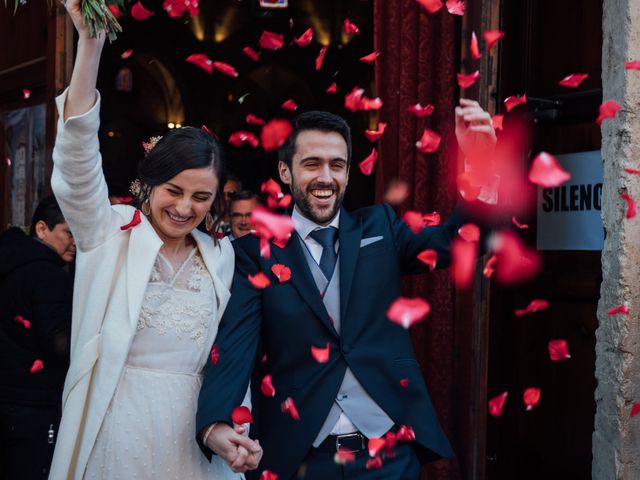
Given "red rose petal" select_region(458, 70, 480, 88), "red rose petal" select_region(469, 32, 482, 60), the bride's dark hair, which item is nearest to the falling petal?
"red rose petal" select_region(458, 70, 480, 88)

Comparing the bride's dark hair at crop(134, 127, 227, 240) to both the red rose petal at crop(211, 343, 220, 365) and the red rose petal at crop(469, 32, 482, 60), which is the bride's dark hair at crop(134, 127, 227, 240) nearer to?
the red rose petal at crop(211, 343, 220, 365)

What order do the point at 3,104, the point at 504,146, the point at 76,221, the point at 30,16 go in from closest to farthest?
the point at 76,221 → the point at 504,146 → the point at 30,16 → the point at 3,104

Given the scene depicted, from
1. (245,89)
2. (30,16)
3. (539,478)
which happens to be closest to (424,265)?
(539,478)

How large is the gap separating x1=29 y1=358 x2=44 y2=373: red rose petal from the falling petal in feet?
7.33

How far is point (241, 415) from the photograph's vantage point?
2453 mm

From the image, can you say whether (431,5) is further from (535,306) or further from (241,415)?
(241,415)

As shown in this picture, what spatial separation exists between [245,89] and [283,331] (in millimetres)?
8478

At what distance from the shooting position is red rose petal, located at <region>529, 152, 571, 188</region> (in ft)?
14.2

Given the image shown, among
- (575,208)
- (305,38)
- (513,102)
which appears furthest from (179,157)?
(305,38)

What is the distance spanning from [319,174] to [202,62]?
23.1 ft

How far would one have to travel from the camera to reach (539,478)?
15.1 feet

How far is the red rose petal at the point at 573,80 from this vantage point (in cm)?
436

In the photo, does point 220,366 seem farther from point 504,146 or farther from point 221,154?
point 504,146

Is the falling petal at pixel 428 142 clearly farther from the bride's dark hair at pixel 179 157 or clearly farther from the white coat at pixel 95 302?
the white coat at pixel 95 302
